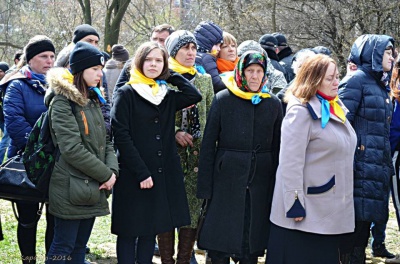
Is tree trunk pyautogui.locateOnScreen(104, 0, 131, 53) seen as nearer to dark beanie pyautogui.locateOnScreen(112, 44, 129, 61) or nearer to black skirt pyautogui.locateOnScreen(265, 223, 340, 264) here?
dark beanie pyautogui.locateOnScreen(112, 44, 129, 61)

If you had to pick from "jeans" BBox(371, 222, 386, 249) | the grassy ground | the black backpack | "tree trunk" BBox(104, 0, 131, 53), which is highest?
"tree trunk" BBox(104, 0, 131, 53)

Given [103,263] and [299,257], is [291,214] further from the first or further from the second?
[103,263]

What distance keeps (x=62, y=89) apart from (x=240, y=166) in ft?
4.59

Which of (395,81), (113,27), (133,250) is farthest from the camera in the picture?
(113,27)

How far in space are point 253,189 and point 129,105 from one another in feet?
3.67

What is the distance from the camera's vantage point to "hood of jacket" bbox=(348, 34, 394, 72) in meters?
5.12

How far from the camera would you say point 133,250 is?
4.81m

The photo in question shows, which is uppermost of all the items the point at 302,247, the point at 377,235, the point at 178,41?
the point at 178,41

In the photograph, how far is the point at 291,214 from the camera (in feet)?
Result: 14.0

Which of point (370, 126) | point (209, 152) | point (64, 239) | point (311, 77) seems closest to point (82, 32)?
point (209, 152)

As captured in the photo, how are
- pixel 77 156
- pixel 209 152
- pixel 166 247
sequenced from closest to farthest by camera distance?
pixel 77 156 → pixel 209 152 → pixel 166 247

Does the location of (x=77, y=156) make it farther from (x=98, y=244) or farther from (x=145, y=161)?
(x=98, y=244)

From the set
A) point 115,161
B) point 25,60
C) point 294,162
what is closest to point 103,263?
point 115,161

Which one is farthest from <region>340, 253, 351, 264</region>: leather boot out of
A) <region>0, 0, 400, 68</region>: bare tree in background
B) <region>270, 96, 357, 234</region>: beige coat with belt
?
<region>0, 0, 400, 68</region>: bare tree in background
